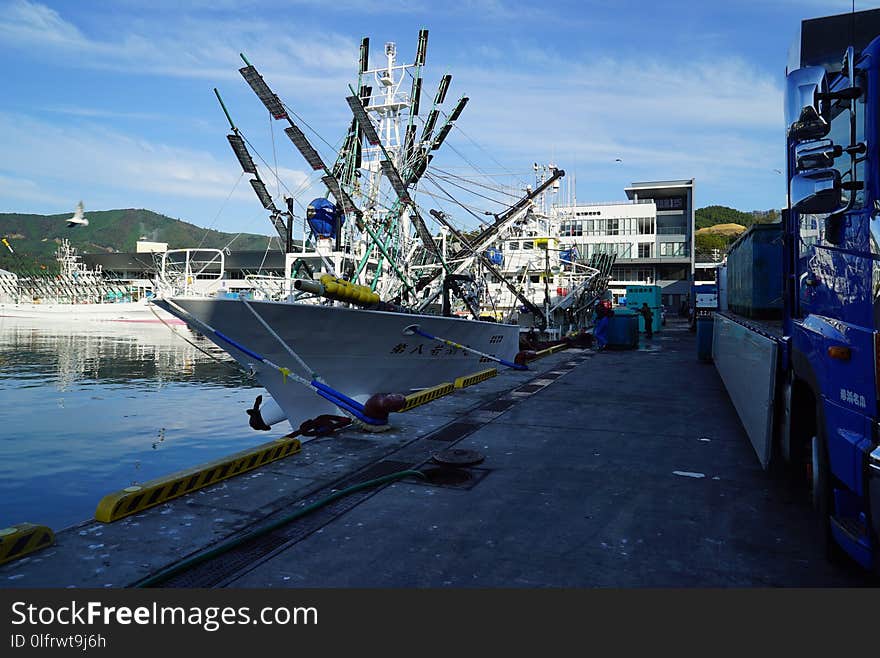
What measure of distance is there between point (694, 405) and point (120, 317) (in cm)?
7177

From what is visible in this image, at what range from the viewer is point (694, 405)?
1152 centimetres

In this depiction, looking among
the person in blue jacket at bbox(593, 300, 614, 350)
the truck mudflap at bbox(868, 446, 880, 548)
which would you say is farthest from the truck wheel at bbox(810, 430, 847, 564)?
the person in blue jacket at bbox(593, 300, 614, 350)

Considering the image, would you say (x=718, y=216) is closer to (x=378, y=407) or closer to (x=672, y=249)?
(x=672, y=249)

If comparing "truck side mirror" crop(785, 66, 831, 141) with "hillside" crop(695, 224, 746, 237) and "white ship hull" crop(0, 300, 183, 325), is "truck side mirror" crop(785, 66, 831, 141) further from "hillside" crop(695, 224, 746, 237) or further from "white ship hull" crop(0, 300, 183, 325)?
"hillside" crop(695, 224, 746, 237)

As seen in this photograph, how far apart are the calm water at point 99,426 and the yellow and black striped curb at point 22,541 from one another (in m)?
4.32

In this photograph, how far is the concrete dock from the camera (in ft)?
14.0

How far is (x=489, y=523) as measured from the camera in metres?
5.28

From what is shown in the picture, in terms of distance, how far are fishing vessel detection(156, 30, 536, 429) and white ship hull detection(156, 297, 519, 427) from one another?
3 centimetres

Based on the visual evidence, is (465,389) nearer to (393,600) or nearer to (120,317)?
(393,600)

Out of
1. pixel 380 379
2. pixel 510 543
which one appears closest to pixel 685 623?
pixel 510 543

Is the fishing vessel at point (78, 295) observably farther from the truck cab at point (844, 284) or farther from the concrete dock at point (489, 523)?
the truck cab at point (844, 284)

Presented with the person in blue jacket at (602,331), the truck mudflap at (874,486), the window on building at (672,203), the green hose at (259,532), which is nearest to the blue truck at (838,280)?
the truck mudflap at (874,486)

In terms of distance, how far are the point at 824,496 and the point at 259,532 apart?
411 centimetres

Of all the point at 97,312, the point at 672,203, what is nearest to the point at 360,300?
the point at 97,312
